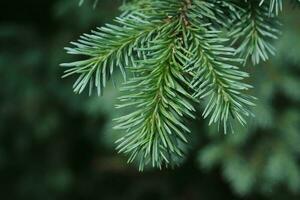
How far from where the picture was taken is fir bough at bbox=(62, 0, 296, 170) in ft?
1.92

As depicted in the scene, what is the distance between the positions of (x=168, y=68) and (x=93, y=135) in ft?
6.43

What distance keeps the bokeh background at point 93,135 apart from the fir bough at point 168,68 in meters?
1.25

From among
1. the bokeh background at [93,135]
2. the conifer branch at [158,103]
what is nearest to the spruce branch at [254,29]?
the conifer branch at [158,103]

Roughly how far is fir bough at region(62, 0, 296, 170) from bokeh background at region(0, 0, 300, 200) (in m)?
1.25

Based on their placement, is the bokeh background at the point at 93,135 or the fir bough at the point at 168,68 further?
the bokeh background at the point at 93,135

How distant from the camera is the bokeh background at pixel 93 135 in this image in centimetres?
201

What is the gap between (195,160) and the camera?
8.09 ft

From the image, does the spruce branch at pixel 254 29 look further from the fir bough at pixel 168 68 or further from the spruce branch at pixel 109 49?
the spruce branch at pixel 109 49

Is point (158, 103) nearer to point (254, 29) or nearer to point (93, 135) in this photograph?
point (254, 29)

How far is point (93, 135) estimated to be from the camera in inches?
99.8

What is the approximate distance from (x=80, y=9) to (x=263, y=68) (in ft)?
2.47

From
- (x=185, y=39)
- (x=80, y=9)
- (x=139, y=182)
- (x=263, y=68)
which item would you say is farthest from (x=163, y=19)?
(x=139, y=182)

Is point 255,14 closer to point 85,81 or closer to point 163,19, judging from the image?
point 163,19

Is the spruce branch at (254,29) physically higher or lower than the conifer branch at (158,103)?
higher
